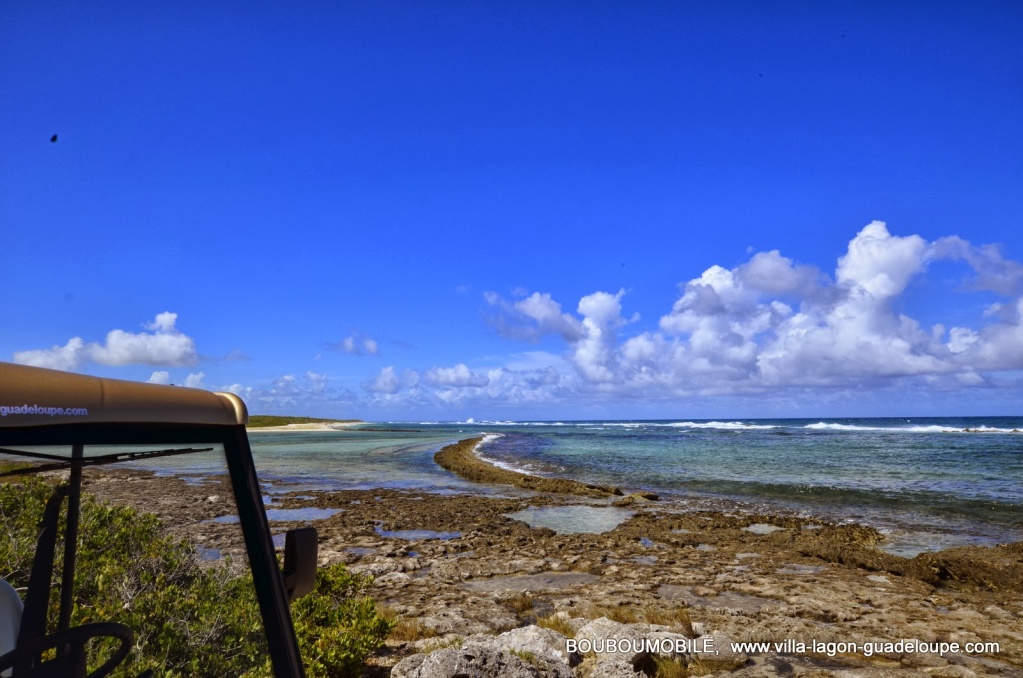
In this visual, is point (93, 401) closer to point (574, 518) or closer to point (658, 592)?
point (658, 592)

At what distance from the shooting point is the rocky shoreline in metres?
5.50

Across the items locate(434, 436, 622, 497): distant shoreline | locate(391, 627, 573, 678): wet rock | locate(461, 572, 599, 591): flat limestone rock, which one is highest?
locate(391, 627, 573, 678): wet rock

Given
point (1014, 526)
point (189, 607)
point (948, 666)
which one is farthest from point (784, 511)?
point (189, 607)

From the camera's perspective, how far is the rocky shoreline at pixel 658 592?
5.50 meters

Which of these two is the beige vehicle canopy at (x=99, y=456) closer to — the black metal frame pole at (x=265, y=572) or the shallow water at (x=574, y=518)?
the black metal frame pole at (x=265, y=572)

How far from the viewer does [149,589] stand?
7.04 ft

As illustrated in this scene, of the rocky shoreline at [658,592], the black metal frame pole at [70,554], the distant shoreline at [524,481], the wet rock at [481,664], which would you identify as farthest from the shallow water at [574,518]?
the black metal frame pole at [70,554]

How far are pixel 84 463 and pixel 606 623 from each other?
5871 mm

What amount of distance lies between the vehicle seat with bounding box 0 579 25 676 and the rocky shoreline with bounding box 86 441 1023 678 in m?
0.39

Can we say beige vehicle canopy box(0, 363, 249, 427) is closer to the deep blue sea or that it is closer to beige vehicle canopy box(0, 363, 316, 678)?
beige vehicle canopy box(0, 363, 316, 678)

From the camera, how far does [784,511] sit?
59.4ft

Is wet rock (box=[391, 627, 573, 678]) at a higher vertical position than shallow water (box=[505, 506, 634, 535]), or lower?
higher

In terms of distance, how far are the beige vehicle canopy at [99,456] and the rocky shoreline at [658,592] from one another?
5.0 inches

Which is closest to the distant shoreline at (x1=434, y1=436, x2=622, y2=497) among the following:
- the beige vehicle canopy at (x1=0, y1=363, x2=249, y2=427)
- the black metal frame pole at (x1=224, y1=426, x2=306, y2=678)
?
the black metal frame pole at (x1=224, y1=426, x2=306, y2=678)
